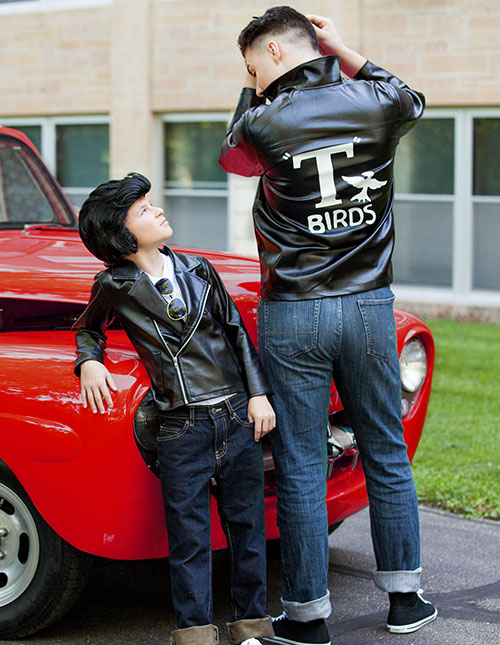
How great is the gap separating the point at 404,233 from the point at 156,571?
27.6 ft

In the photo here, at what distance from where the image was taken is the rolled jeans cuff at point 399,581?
315 cm

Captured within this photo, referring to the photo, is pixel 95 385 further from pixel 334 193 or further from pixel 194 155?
pixel 194 155

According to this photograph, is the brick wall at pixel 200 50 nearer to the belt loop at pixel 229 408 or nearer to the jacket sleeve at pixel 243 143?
the jacket sleeve at pixel 243 143

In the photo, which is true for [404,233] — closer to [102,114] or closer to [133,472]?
[102,114]

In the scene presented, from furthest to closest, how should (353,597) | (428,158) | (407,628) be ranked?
(428,158) < (353,597) < (407,628)

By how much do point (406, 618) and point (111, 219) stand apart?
5.16 feet

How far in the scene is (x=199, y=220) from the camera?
13.0m

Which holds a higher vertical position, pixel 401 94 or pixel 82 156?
pixel 82 156

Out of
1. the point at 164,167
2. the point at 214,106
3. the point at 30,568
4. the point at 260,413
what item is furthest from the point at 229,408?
the point at 164,167

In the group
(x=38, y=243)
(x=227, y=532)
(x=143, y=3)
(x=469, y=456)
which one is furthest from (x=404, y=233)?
(x=227, y=532)

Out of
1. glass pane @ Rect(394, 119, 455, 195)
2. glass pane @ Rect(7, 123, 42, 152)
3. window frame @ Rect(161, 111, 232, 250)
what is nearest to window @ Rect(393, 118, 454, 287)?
glass pane @ Rect(394, 119, 455, 195)

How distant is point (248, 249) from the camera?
40.7ft

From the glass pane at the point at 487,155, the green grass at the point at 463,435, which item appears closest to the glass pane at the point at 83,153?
the glass pane at the point at 487,155

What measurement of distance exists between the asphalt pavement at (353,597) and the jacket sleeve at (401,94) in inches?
63.6
